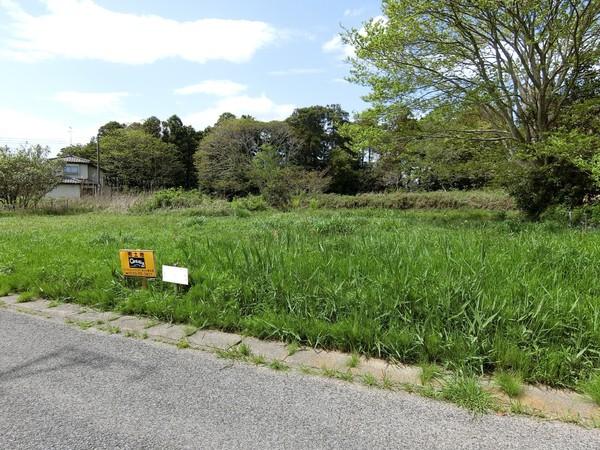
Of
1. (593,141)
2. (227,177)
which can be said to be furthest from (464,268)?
(227,177)

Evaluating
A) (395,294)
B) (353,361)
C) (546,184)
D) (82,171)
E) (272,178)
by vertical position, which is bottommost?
(353,361)

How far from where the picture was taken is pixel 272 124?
111 ft

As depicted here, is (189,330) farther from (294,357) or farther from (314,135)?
(314,135)

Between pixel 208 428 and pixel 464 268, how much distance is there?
2.40 meters

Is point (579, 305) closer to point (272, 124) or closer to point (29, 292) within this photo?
point (29, 292)

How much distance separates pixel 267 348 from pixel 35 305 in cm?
259

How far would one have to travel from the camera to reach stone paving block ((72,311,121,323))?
3.38 metres

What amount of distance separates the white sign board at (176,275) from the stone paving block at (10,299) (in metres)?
1.67

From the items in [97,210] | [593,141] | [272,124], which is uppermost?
[272,124]

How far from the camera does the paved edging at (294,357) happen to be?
196 cm

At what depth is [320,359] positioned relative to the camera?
2.55 metres

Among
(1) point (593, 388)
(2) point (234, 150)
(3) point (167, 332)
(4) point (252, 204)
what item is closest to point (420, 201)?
(4) point (252, 204)

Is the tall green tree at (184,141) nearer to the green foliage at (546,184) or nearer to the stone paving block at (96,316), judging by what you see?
the green foliage at (546,184)

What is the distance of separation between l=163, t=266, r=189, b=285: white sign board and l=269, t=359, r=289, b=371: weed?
54.1 inches
